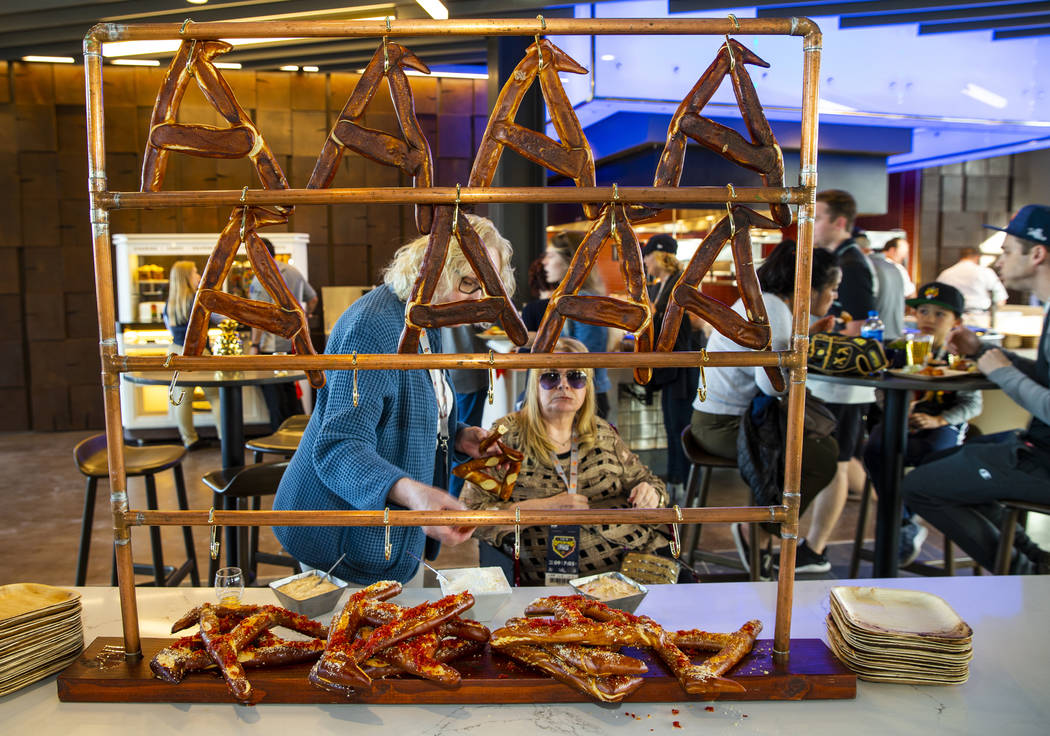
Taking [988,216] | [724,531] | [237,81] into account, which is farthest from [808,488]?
[988,216]

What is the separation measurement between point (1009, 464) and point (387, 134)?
2499 mm

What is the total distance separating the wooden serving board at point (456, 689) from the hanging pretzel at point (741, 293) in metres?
A: 0.48

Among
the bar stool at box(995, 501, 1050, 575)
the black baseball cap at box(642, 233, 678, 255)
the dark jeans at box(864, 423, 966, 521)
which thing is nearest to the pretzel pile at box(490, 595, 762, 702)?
the bar stool at box(995, 501, 1050, 575)

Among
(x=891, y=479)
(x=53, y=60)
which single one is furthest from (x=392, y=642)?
(x=53, y=60)

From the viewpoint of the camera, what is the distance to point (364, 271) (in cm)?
804

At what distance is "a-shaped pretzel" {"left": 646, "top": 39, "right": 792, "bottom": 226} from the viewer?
1.14 meters

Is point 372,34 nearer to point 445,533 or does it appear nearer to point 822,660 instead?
point 445,533

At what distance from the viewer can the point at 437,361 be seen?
113 cm

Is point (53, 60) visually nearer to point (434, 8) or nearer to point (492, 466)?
point (434, 8)

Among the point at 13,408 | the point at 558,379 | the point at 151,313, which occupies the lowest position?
the point at 13,408

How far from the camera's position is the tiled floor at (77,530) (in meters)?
3.77

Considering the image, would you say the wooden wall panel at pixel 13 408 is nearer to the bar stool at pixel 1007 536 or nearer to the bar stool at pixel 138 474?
the bar stool at pixel 138 474

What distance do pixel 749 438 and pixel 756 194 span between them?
1976 millimetres

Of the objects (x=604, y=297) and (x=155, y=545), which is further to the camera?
(x=155, y=545)
